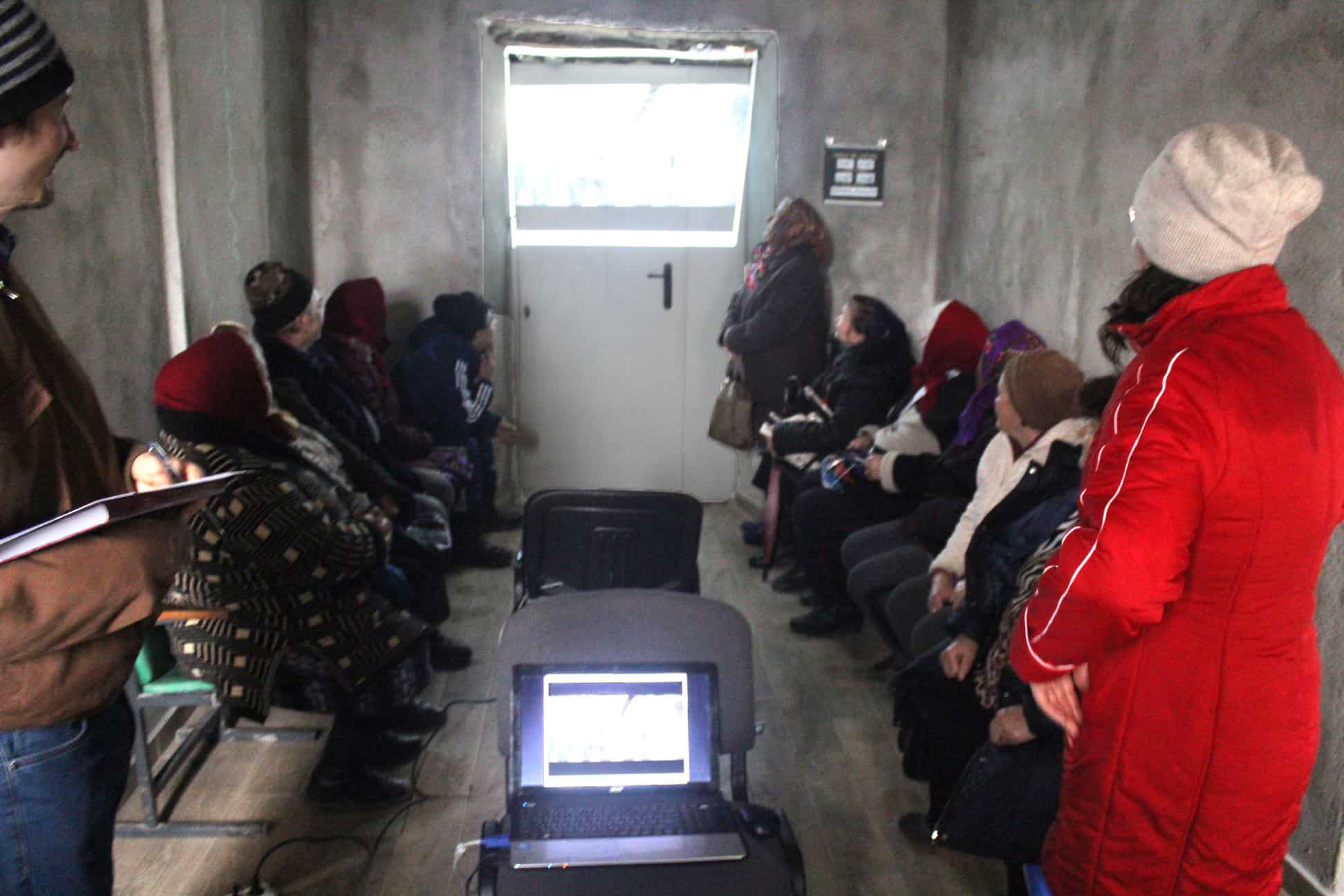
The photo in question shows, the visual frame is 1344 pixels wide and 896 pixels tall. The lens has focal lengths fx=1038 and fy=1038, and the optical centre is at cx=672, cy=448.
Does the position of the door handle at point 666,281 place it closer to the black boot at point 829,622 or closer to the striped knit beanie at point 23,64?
the black boot at point 829,622

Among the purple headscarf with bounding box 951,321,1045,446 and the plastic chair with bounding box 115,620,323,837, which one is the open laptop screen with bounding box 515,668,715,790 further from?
the purple headscarf with bounding box 951,321,1045,446

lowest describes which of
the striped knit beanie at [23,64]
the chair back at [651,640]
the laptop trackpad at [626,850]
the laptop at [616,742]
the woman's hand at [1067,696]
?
the laptop trackpad at [626,850]

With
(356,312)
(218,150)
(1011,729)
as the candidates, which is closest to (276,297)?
(218,150)

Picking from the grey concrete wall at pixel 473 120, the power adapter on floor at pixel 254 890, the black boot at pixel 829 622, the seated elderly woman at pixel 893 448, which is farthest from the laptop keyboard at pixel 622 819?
the grey concrete wall at pixel 473 120

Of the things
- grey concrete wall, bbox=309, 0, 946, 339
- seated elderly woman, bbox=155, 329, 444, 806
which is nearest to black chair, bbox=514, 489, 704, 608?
seated elderly woman, bbox=155, 329, 444, 806

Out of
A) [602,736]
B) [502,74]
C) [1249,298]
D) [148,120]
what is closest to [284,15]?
[502,74]

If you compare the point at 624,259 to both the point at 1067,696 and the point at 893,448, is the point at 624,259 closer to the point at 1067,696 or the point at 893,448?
the point at 893,448

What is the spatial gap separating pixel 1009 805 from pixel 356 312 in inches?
131

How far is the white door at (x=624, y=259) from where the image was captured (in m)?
5.07

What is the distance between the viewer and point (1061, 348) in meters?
3.41

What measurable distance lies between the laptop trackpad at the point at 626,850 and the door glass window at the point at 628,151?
3.88 m

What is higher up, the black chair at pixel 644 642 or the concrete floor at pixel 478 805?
the black chair at pixel 644 642

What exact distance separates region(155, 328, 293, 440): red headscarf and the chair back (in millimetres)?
923

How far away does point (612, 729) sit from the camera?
192 cm
